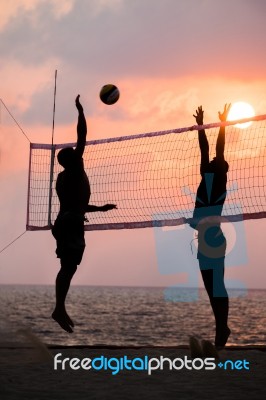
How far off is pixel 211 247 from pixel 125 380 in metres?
2.11

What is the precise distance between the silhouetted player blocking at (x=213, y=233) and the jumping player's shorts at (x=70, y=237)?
1567mm

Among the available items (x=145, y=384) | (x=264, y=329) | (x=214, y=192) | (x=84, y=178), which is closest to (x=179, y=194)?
(x=214, y=192)

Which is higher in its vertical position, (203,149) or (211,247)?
(203,149)

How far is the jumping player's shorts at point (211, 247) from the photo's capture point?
9984mm

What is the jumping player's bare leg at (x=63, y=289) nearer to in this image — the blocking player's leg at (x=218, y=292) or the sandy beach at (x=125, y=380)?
the sandy beach at (x=125, y=380)

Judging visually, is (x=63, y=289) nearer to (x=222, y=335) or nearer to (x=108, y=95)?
(x=222, y=335)

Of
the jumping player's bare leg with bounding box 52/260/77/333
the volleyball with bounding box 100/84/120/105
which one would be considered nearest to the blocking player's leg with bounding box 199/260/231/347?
the jumping player's bare leg with bounding box 52/260/77/333

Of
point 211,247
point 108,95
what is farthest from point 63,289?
point 108,95

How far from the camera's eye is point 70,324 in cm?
934

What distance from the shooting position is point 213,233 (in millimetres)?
10047

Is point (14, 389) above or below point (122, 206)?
below

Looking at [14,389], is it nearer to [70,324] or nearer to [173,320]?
[70,324]

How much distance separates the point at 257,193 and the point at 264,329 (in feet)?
182

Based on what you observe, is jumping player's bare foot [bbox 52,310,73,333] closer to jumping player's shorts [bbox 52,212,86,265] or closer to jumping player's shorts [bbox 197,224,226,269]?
jumping player's shorts [bbox 52,212,86,265]
